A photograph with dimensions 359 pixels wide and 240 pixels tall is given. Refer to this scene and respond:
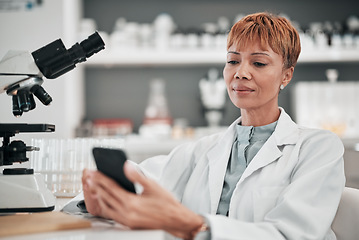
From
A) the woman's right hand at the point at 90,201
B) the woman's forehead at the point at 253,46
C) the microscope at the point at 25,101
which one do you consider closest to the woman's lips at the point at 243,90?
the woman's forehead at the point at 253,46

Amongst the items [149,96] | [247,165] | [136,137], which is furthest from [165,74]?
[247,165]

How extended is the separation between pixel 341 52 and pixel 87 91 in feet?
6.36

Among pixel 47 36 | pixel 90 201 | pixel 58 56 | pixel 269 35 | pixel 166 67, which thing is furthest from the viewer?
pixel 166 67

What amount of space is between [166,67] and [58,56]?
2331 millimetres

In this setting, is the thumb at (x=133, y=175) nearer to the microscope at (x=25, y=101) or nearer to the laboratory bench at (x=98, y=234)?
the laboratory bench at (x=98, y=234)

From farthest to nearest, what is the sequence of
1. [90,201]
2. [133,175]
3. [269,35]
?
[269,35], [90,201], [133,175]

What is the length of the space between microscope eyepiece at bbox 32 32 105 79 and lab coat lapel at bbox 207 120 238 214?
0.50 meters

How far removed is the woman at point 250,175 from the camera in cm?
82

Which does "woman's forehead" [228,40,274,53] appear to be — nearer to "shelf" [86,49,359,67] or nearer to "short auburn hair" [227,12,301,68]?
"short auburn hair" [227,12,301,68]

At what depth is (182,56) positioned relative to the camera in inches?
124

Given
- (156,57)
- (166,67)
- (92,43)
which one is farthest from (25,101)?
(166,67)

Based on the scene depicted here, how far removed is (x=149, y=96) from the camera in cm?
341

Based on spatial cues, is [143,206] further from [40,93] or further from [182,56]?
[182,56]

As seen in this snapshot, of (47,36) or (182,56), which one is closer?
(47,36)
